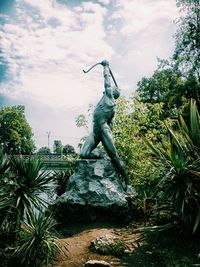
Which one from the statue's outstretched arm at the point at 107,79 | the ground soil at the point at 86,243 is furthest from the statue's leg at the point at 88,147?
the ground soil at the point at 86,243

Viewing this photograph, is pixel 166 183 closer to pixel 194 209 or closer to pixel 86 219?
pixel 194 209

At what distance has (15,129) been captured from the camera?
138ft

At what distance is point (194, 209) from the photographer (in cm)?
628

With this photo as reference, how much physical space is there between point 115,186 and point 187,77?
1504 centimetres

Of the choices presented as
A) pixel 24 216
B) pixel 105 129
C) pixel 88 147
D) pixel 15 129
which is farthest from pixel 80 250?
pixel 15 129

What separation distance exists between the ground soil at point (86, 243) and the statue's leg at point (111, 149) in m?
1.53

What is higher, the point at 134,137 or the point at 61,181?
the point at 134,137

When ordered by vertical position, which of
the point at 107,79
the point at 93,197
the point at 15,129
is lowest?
the point at 93,197

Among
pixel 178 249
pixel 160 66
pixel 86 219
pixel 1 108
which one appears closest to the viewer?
pixel 178 249

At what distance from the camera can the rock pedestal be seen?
770 cm

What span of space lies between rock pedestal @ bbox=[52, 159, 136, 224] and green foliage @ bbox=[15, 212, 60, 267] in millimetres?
1698

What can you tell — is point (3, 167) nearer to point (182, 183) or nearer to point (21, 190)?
point (21, 190)

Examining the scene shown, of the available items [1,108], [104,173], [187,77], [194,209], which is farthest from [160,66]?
[1,108]

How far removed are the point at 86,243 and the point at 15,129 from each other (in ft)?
122
